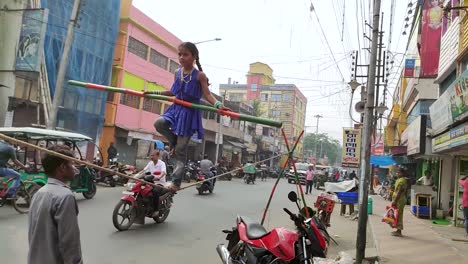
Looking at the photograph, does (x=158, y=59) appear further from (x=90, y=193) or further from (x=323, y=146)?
(x=323, y=146)

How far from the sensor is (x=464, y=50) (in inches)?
452

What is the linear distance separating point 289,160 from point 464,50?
9.25 meters

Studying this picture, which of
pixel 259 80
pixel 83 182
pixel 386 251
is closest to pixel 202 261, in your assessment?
pixel 386 251

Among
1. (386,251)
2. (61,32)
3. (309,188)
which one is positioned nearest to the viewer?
(386,251)

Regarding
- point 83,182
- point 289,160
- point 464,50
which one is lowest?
point 83,182

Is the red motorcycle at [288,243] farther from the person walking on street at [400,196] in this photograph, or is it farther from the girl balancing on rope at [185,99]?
Result: the person walking on street at [400,196]

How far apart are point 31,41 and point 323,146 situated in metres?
92.9

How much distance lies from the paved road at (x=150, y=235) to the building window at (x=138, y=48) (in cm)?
1585

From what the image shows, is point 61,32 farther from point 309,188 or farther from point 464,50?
point 464,50

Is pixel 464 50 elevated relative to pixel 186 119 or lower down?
elevated

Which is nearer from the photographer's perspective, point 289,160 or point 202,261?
point 289,160

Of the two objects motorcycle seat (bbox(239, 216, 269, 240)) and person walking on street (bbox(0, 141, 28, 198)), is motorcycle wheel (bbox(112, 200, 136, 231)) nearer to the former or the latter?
person walking on street (bbox(0, 141, 28, 198))

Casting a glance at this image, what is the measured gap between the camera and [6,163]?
9.09m

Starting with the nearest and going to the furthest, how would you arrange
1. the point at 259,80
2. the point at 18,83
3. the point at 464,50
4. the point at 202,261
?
1. the point at 202,261
2. the point at 464,50
3. the point at 18,83
4. the point at 259,80
